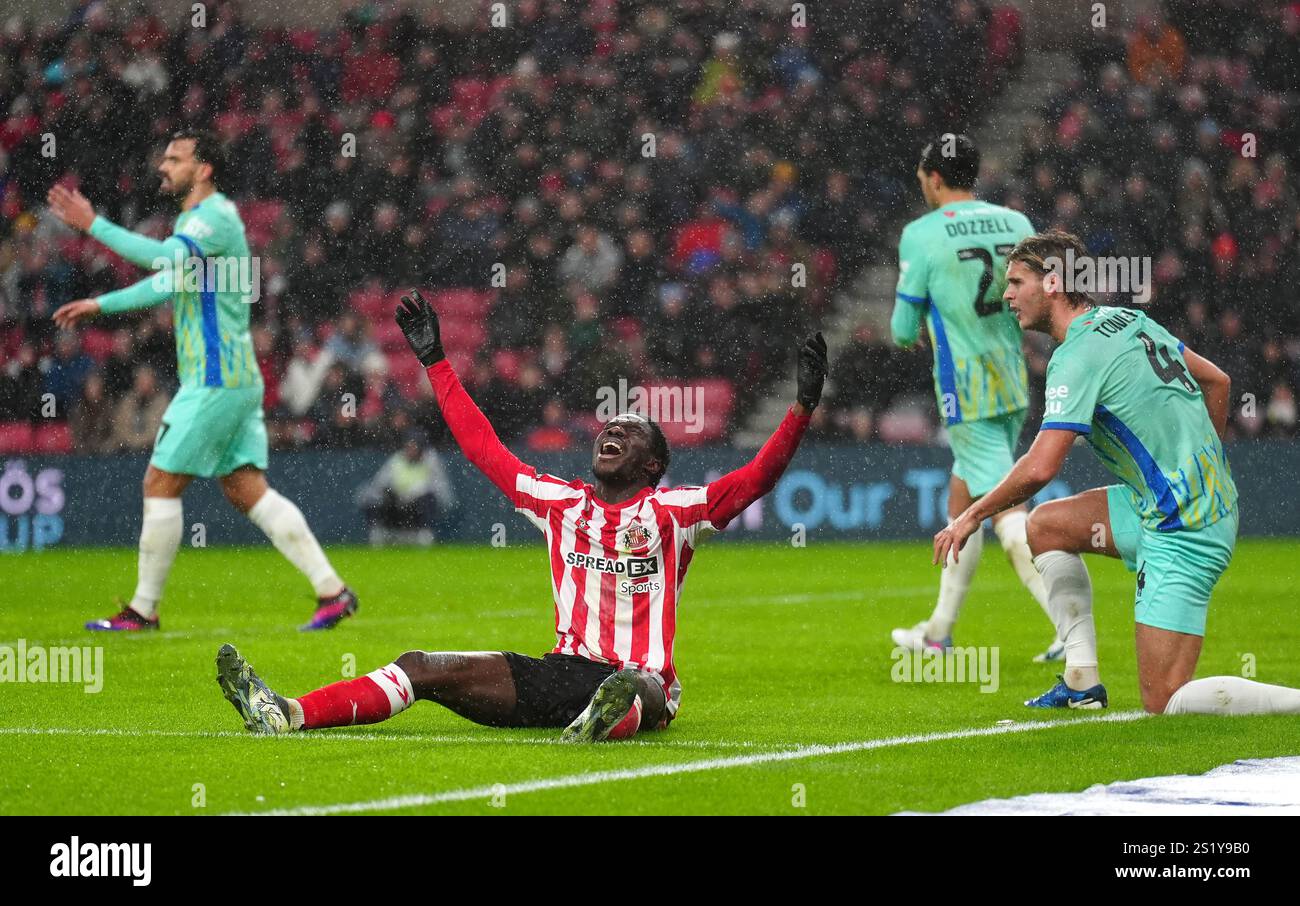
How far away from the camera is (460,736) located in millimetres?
6242

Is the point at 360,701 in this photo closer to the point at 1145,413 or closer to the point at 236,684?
the point at 236,684

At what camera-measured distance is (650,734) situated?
6.25 m

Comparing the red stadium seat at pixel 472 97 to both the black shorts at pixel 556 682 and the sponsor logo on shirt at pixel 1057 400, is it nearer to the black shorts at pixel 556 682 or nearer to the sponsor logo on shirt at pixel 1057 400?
the sponsor logo on shirt at pixel 1057 400

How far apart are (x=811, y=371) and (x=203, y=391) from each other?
17.1ft

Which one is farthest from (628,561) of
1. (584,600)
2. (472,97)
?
(472,97)

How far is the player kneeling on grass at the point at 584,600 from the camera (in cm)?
611

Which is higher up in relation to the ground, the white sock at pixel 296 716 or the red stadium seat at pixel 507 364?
the red stadium seat at pixel 507 364

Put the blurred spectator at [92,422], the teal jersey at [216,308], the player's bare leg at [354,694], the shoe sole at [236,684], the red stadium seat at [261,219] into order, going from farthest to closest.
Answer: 1. the red stadium seat at [261,219]
2. the blurred spectator at [92,422]
3. the teal jersey at [216,308]
4. the player's bare leg at [354,694]
5. the shoe sole at [236,684]

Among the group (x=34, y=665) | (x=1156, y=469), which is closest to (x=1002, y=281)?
(x=1156, y=469)

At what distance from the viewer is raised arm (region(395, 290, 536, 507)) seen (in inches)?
255

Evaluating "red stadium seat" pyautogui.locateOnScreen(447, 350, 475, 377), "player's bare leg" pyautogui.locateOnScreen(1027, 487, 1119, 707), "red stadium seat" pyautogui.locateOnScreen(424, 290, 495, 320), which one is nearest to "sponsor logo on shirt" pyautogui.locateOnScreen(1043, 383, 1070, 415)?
"player's bare leg" pyautogui.locateOnScreen(1027, 487, 1119, 707)

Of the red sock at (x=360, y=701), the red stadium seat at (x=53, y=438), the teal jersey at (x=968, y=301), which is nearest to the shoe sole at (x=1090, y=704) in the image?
the teal jersey at (x=968, y=301)

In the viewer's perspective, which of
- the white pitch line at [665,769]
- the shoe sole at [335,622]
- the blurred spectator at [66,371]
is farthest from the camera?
the blurred spectator at [66,371]

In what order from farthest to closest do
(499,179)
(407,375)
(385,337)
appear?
1. (499,179)
2. (385,337)
3. (407,375)
